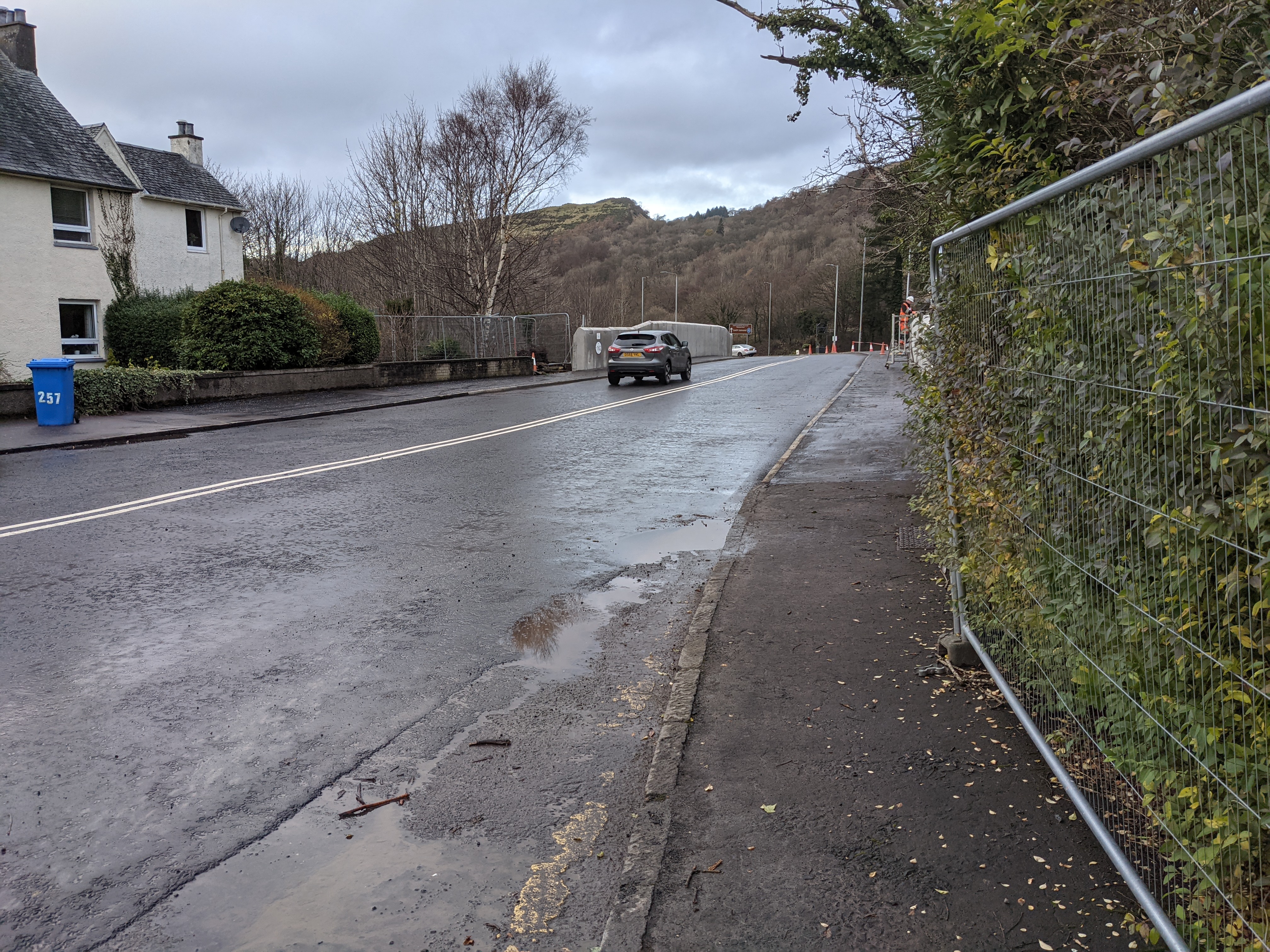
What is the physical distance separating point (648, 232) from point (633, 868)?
456 feet

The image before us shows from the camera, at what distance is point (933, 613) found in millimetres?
5859

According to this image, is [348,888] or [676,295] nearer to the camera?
[348,888]

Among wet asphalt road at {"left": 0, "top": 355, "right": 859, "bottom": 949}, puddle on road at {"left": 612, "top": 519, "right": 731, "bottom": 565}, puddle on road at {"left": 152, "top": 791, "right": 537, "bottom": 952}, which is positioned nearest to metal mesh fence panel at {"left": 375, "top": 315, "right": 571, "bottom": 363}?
wet asphalt road at {"left": 0, "top": 355, "right": 859, "bottom": 949}

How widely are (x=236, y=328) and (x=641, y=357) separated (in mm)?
11318

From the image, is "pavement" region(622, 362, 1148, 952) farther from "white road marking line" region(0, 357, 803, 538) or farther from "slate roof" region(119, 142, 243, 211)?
"slate roof" region(119, 142, 243, 211)

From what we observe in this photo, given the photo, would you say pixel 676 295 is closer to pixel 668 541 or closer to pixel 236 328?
pixel 236 328

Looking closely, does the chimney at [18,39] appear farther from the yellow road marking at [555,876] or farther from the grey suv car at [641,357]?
the yellow road marking at [555,876]

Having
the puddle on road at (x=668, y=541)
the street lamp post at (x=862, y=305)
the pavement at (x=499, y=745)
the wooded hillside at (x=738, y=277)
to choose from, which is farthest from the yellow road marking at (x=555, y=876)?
the wooded hillside at (x=738, y=277)

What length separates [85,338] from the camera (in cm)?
2773

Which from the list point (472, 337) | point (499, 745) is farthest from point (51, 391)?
point (472, 337)

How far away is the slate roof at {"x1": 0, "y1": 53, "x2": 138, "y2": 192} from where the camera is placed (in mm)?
25688

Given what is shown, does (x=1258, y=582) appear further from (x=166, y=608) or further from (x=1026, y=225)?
(x=166, y=608)

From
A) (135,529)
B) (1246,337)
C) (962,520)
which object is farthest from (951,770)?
(135,529)

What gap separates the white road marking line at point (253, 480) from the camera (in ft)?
28.6
